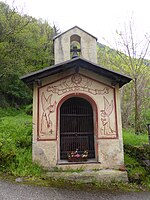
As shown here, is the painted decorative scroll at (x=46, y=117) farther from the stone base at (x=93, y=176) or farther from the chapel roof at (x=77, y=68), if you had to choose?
the stone base at (x=93, y=176)

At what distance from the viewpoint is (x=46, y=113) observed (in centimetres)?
746

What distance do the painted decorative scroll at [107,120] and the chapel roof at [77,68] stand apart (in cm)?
81

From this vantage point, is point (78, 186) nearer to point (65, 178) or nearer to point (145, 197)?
point (65, 178)

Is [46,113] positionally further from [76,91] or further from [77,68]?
[77,68]

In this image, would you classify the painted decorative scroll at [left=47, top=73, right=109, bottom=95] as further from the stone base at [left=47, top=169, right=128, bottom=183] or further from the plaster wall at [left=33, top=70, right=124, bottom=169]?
the stone base at [left=47, top=169, right=128, bottom=183]

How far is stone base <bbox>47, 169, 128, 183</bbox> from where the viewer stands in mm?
6535

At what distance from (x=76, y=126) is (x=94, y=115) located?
1036 mm

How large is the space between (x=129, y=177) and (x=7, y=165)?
163 inches

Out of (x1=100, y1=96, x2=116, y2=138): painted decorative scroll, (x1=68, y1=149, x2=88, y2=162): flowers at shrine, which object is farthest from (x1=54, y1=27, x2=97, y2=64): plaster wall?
(x1=68, y1=149, x2=88, y2=162): flowers at shrine

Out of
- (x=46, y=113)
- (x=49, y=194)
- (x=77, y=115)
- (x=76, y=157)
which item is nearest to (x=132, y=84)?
(x=77, y=115)

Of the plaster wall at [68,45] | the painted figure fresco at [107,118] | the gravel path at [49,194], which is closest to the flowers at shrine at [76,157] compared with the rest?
the painted figure fresco at [107,118]

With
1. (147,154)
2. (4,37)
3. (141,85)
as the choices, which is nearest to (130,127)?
(141,85)

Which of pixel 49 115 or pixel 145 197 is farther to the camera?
pixel 49 115

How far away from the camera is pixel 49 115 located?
7.45 metres
